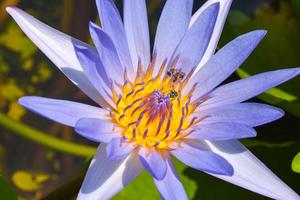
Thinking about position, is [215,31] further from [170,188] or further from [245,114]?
[170,188]

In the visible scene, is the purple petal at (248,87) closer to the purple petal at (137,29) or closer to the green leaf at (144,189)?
the purple petal at (137,29)

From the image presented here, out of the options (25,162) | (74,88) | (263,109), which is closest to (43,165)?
(25,162)

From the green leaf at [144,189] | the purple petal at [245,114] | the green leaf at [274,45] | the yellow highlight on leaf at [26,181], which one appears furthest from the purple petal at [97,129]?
the yellow highlight on leaf at [26,181]

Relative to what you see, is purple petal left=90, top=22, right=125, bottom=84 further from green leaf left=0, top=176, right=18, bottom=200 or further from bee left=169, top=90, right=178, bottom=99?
green leaf left=0, top=176, right=18, bottom=200

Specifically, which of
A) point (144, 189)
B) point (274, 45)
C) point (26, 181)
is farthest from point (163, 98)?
point (26, 181)

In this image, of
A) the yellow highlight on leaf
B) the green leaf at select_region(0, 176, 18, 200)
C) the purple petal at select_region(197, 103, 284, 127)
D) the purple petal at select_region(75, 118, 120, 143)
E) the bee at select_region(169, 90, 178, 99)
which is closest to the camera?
the purple petal at select_region(75, 118, 120, 143)

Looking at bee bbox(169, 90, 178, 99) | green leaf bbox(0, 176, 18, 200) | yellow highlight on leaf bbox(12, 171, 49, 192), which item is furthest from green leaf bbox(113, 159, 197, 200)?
yellow highlight on leaf bbox(12, 171, 49, 192)
